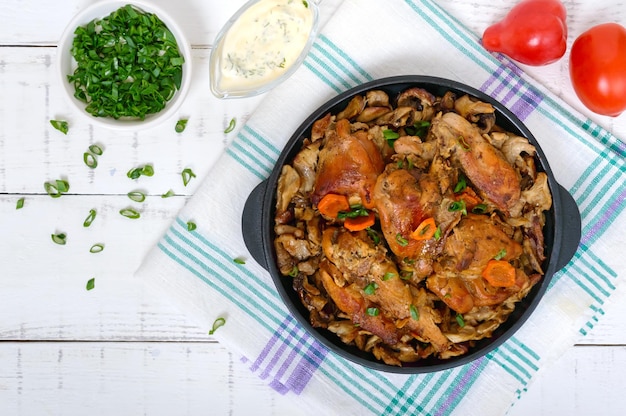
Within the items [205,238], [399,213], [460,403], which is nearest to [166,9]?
[205,238]

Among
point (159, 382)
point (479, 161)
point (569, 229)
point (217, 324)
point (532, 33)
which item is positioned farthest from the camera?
point (159, 382)

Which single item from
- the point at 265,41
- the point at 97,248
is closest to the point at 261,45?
the point at 265,41

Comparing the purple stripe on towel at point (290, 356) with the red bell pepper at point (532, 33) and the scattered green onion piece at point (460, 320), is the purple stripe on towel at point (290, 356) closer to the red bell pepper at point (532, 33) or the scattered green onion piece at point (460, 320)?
the scattered green onion piece at point (460, 320)

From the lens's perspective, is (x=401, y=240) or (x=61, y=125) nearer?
(x=401, y=240)

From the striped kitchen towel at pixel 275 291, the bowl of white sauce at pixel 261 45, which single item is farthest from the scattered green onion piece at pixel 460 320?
the bowl of white sauce at pixel 261 45

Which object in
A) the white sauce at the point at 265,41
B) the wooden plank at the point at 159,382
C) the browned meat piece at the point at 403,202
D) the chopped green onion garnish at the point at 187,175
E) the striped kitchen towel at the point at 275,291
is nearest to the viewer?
the browned meat piece at the point at 403,202

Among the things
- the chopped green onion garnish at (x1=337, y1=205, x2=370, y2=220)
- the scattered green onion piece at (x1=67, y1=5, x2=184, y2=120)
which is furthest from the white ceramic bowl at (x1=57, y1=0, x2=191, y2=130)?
the chopped green onion garnish at (x1=337, y1=205, x2=370, y2=220)

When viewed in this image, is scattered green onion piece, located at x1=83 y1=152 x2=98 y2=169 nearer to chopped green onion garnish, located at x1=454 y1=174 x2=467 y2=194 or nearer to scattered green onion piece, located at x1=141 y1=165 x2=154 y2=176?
scattered green onion piece, located at x1=141 y1=165 x2=154 y2=176

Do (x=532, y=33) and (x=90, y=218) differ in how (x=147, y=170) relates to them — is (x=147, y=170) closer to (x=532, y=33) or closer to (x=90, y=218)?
(x=90, y=218)
